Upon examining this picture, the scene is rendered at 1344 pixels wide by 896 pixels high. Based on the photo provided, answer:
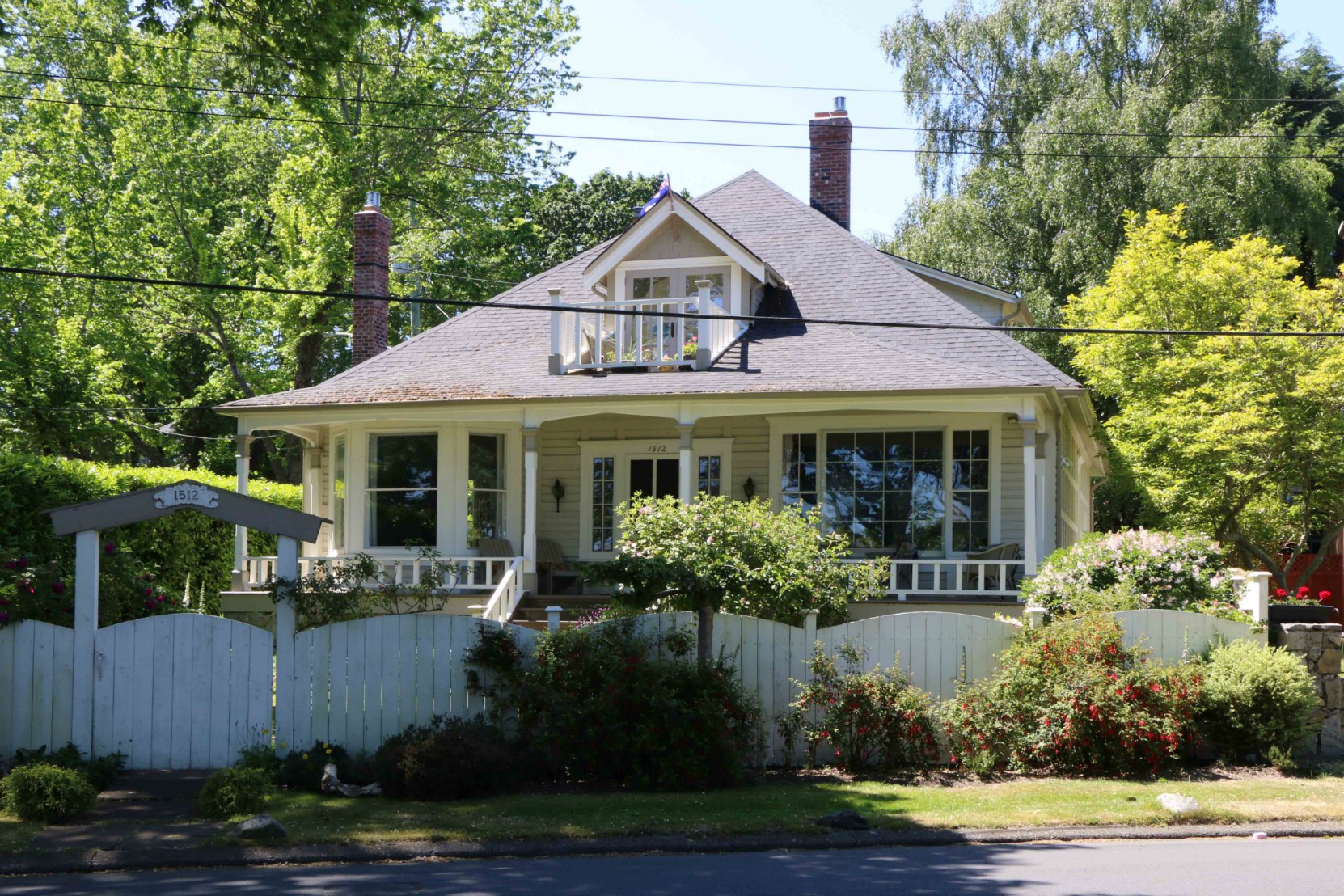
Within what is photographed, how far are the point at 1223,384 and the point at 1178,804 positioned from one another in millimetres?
14113

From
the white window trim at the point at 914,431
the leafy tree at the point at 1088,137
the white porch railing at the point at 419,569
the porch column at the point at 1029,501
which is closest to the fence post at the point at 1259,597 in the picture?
the porch column at the point at 1029,501

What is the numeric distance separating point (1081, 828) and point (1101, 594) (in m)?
3.83

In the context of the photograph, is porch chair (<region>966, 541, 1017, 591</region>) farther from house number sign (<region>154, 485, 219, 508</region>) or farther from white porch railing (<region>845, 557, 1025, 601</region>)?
house number sign (<region>154, 485, 219, 508</region>)

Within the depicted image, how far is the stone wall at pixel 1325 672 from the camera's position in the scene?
11.8 metres

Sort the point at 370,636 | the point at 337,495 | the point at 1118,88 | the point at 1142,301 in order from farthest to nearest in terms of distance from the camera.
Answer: the point at 1118,88 < the point at 1142,301 < the point at 337,495 < the point at 370,636

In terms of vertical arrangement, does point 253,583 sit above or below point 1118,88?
below

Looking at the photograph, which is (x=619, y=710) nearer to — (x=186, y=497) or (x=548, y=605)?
(x=186, y=497)

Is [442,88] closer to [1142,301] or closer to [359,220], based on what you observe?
[359,220]

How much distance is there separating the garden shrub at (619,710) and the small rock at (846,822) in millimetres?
1553

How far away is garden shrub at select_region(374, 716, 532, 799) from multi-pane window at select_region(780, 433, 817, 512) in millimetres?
8529

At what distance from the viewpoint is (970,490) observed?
17828 mm

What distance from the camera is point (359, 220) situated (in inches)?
822

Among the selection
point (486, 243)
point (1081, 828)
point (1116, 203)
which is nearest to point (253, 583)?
point (1081, 828)

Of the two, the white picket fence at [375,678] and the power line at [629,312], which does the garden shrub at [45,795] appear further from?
the power line at [629,312]
